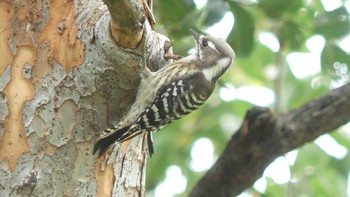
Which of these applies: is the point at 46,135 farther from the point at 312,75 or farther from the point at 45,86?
the point at 312,75

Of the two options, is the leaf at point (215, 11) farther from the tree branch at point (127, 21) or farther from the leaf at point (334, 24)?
the tree branch at point (127, 21)

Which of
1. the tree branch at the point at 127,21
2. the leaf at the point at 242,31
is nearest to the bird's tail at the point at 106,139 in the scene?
the tree branch at the point at 127,21

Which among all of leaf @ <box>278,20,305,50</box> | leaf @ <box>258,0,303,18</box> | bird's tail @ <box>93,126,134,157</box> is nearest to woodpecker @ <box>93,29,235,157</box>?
bird's tail @ <box>93,126,134,157</box>

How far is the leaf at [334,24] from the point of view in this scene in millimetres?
4430

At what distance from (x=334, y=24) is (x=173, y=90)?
984 mm

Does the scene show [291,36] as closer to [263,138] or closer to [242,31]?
[242,31]

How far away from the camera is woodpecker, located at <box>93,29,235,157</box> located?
3.62 metres

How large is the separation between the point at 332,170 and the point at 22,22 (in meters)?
2.09

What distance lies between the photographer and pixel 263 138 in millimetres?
3621

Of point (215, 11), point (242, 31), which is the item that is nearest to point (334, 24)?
point (242, 31)

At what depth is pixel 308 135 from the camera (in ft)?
12.4

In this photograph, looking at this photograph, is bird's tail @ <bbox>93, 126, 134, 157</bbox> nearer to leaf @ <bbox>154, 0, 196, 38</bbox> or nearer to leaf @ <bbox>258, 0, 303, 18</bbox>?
leaf @ <bbox>154, 0, 196, 38</bbox>

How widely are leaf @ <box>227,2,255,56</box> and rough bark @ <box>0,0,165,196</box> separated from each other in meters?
1.02

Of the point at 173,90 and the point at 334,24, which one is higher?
the point at 173,90
